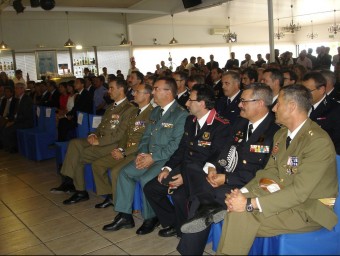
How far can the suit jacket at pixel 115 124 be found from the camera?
408 cm

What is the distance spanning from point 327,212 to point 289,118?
0.60 m

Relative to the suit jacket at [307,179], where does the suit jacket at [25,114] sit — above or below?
above

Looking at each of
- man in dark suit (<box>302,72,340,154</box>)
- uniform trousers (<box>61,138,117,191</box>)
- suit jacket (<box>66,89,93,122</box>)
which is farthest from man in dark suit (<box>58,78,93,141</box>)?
man in dark suit (<box>302,72,340,154</box>)

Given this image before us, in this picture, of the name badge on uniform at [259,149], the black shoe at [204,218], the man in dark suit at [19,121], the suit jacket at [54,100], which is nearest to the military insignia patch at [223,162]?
the name badge on uniform at [259,149]

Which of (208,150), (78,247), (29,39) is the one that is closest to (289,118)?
(208,150)

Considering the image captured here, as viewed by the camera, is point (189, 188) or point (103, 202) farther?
point (103, 202)

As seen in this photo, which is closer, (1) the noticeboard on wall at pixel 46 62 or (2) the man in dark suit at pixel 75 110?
(2) the man in dark suit at pixel 75 110

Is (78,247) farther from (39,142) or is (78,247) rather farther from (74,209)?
(39,142)

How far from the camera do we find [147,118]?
12.5 ft

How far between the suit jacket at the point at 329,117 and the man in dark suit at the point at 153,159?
4.22ft

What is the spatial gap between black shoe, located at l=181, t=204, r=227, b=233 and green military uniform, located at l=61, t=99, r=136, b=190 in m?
1.85

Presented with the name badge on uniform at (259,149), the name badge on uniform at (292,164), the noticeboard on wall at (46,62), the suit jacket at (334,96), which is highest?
the noticeboard on wall at (46,62)

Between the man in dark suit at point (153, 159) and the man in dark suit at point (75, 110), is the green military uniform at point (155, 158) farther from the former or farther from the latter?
the man in dark suit at point (75, 110)

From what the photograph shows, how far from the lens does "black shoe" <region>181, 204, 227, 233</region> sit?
236 centimetres
